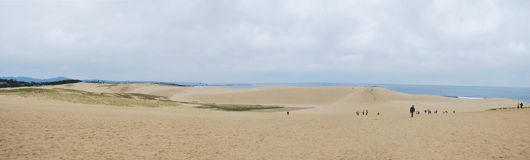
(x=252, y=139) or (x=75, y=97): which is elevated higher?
(x=75, y=97)

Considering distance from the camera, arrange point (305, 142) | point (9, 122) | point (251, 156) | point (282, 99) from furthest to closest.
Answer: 1. point (282, 99)
2. point (305, 142)
3. point (9, 122)
4. point (251, 156)

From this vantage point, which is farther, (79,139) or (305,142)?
(305,142)

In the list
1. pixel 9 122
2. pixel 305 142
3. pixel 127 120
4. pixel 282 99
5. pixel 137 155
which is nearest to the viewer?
pixel 137 155

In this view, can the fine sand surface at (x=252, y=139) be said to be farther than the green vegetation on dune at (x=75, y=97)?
No

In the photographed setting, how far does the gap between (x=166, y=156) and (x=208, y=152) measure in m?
1.89

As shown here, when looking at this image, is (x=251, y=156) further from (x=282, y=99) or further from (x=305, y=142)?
(x=282, y=99)

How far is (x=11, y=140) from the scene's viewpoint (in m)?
10.6

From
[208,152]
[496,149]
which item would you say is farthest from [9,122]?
[496,149]

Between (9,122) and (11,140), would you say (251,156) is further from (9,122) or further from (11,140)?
(9,122)

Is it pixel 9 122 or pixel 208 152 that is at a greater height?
pixel 9 122

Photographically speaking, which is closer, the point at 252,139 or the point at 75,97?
the point at 252,139

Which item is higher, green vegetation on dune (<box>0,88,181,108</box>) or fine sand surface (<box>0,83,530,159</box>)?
green vegetation on dune (<box>0,88,181,108</box>)

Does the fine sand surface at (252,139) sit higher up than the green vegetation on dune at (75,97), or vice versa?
the green vegetation on dune at (75,97)

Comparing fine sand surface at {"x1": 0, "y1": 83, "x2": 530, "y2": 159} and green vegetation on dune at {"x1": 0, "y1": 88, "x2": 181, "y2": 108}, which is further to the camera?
green vegetation on dune at {"x1": 0, "y1": 88, "x2": 181, "y2": 108}
